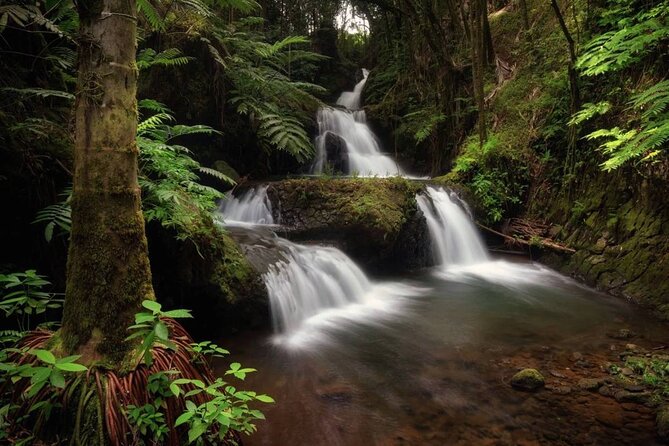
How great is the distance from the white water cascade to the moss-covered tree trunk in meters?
8.75

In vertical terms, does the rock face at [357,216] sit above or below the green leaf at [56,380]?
above

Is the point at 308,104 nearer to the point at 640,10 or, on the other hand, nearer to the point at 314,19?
the point at 640,10

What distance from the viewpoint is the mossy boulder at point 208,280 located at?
4.05 m

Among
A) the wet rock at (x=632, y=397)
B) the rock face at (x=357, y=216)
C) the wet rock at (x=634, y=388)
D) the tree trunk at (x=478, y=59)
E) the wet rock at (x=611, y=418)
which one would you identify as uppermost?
the tree trunk at (x=478, y=59)

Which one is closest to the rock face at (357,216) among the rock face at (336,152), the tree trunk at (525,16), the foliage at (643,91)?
the foliage at (643,91)

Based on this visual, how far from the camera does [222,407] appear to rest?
71.1 inches

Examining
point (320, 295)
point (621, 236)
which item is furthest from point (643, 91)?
point (320, 295)

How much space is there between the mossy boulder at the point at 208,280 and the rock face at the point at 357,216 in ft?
7.08

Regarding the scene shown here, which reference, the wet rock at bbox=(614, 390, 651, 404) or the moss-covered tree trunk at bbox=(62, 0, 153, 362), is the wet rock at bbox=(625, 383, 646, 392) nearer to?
the wet rock at bbox=(614, 390, 651, 404)

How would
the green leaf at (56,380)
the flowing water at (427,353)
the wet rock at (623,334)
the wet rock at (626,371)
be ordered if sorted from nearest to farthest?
the green leaf at (56,380) < the flowing water at (427,353) < the wet rock at (626,371) < the wet rock at (623,334)

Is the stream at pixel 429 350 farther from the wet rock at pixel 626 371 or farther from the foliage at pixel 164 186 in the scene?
the foliage at pixel 164 186

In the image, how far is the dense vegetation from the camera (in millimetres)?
1896

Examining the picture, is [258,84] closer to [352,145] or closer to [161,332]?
[352,145]

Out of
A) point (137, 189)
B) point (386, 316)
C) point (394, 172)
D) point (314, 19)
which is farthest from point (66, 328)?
point (314, 19)
